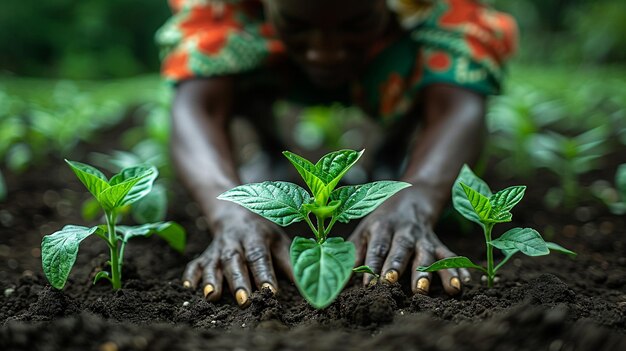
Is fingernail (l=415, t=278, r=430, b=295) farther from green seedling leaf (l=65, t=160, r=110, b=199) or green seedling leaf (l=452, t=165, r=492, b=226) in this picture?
green seedling leaf (l=65, t=160, r=110, b=199)

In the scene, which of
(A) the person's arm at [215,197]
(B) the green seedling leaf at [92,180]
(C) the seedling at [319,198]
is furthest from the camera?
(A) the person's arm at [215,197]

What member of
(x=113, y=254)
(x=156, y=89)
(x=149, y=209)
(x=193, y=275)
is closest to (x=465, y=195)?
(x=193, y=275)

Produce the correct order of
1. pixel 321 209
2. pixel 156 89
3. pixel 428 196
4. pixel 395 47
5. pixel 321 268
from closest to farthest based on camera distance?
pixel 321 268
pixel 321 209
pixel 428 196
pixel 395 47
pixel 156 89

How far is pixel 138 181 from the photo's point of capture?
1274mm

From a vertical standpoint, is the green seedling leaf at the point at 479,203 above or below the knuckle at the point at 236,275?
above

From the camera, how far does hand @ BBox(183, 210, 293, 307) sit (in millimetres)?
1304

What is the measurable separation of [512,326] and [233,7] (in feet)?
5.07

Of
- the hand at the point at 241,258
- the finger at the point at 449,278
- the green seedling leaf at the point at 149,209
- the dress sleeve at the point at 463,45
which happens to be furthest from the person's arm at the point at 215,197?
the dress sleeve at the point at 463,45

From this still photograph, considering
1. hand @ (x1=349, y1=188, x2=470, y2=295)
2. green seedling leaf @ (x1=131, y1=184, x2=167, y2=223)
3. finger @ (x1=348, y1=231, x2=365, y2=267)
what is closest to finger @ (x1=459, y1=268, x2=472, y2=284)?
hand @ (x1=349, y1=188, x2=470, y2=295)

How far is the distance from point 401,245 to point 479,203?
7.9 inches

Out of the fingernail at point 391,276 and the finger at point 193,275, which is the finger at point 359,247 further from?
the finger at point 193,275

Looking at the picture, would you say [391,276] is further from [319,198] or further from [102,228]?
[102,228]

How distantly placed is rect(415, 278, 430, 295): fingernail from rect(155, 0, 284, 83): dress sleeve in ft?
3.41

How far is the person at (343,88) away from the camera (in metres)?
1.37
